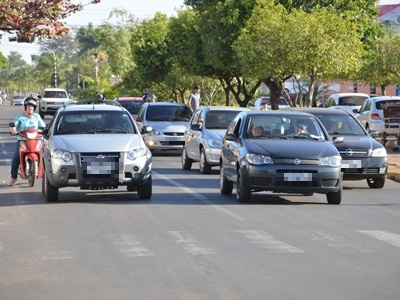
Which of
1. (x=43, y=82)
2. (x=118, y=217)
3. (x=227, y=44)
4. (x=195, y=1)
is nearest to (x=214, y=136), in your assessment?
(x=118, y=217)

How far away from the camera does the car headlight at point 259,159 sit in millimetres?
16891

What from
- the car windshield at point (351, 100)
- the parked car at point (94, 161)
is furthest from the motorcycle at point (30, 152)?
the car windshield at point (351, 100)

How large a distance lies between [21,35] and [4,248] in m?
11.3

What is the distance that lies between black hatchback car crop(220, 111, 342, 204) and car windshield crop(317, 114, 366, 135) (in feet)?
11.4

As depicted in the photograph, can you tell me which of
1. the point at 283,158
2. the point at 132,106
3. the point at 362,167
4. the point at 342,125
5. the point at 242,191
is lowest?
the point at 242,191

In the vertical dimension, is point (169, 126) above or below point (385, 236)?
above

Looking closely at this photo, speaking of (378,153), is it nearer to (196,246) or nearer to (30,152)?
Result: (30,152)

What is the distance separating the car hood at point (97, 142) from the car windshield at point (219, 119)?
23.8ft

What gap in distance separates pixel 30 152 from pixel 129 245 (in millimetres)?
8698

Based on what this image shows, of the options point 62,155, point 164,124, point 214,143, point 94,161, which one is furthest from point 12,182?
point 164,124

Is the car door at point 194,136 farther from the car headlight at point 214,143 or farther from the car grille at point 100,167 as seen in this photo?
the car grille at point 100,167

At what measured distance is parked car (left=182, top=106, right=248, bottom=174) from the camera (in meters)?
23.8

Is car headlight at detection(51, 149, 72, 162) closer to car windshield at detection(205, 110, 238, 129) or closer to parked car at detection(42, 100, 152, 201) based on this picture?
parked car at detection(42, 100, 152, 201)

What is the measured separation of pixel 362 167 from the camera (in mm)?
20344
